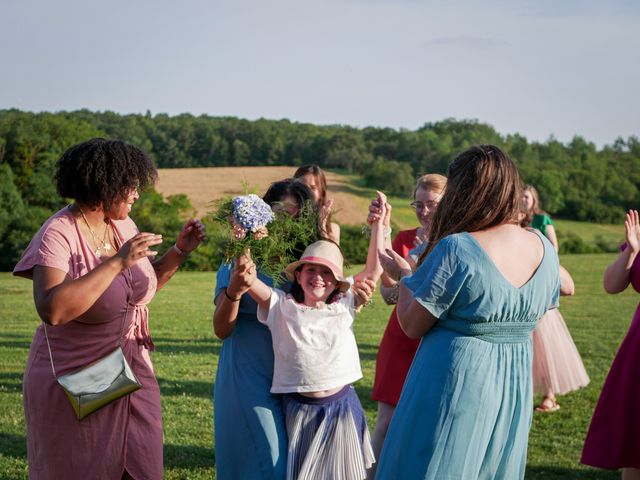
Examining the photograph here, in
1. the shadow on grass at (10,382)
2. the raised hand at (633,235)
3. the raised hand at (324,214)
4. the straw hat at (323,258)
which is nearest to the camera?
the straw hat at (323,258)

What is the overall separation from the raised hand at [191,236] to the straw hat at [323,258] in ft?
1.83

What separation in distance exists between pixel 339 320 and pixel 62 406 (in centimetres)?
156

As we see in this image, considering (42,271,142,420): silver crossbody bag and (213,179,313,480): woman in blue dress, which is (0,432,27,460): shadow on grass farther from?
(42,271,142,420): silver crossbody bag

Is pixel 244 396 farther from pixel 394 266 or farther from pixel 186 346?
pixel 186 346

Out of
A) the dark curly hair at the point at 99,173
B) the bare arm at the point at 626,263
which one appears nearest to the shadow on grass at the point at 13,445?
the dark curly hair at the point at 99,173

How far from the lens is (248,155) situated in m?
55.4

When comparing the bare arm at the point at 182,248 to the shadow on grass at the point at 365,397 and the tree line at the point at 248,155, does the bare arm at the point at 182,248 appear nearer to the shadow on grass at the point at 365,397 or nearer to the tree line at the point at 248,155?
the shadow on grass at the point at 365,397

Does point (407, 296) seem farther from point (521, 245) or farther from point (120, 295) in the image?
point (120, 295)

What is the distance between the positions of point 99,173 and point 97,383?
3.35 ft

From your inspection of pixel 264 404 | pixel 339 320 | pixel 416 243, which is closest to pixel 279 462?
pixel 264 404

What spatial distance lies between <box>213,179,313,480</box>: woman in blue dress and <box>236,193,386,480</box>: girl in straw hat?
8 cm

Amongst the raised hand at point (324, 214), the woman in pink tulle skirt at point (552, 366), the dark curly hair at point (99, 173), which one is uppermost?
the dark curly hair at point (99, 173)

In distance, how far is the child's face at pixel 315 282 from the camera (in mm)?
4562

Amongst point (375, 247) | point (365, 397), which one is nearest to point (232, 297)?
point (375, 247)
